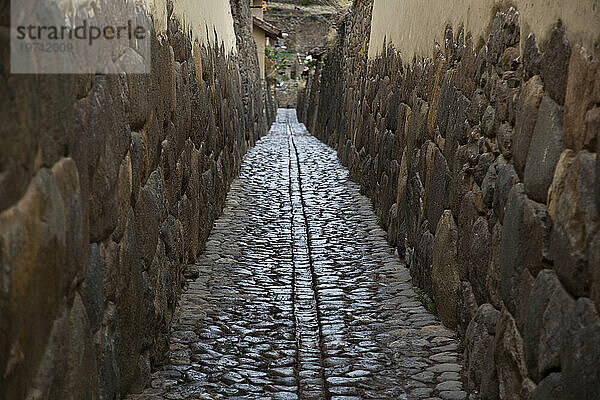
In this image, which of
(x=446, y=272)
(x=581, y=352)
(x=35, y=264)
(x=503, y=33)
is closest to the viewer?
(x=35, y=264)

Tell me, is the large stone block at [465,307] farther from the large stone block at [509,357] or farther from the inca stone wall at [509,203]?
the large stone block at [509,357]

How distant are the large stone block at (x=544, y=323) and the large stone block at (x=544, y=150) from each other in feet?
1.06

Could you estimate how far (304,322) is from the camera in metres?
4.59

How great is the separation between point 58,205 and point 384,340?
2.64 meters

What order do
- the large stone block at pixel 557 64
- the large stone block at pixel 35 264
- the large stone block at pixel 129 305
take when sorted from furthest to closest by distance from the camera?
the large stone block at pixel 129 305 → the large stone block at pixel 557 64 → the large stone block at pixel 35 264

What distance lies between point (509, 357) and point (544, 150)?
0.85 metres

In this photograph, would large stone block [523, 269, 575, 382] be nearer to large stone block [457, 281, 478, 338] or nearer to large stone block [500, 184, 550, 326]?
large stone block [500, 184, 550, 326]

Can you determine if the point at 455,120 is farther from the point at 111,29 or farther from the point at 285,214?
the point at 285,214

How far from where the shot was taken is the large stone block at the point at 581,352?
78.5 inches

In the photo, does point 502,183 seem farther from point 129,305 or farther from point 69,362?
point 69,362

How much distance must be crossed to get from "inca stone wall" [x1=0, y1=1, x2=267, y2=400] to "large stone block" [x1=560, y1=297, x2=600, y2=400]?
148 centimetres

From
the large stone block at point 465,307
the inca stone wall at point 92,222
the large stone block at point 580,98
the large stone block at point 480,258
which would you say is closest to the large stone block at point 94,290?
the inca stone wall at point 92,222

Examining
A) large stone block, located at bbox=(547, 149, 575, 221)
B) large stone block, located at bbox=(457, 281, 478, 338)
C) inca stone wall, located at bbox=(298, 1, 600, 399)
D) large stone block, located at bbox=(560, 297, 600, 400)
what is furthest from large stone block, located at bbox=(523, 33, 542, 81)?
large stone block, located at bbox=(457, 281, 478, 338)

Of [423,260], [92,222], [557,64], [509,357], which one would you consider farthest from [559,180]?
[423,260]
